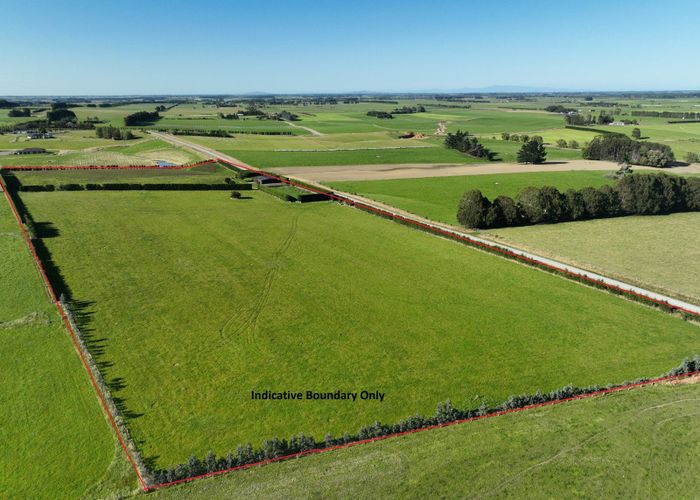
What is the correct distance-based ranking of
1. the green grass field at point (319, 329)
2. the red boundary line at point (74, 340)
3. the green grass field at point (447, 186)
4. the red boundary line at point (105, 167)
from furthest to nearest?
the red boundary line at point (105, 167), the green grass field at point (447, 186), the green grass field at point (319, 329), the red boundary line at point (74, 340)

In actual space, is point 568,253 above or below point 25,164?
below

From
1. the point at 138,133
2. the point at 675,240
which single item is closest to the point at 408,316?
the point at 675,240

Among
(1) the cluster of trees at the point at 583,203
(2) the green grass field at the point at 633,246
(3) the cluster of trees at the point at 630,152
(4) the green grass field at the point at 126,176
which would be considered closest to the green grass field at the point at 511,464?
(2) the green grass field at the point at 633,246

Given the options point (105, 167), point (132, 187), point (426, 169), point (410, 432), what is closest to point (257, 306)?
point (410, 432)

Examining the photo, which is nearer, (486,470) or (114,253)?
(486,470)

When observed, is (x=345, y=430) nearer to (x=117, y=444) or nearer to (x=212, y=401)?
(x=212, y=401)

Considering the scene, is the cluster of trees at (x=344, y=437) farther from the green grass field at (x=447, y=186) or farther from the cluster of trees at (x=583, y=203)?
the green grass field at (x=447, y=186)

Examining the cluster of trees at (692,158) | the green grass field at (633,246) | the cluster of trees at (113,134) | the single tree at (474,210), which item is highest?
the cluster of trees at (113,134)
